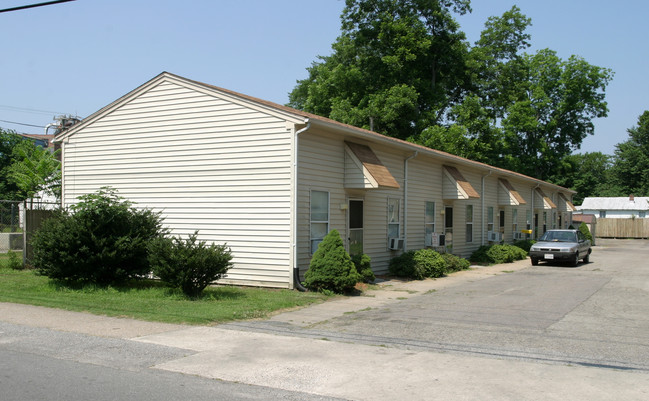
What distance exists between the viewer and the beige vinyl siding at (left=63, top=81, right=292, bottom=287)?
43.8 feet

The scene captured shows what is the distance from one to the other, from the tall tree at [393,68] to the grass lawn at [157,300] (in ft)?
80.5

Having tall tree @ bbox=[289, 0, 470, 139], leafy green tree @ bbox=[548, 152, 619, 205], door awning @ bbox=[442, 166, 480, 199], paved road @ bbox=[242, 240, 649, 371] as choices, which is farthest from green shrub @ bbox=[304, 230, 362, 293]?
leafy green tree @ bbox=[548, 152, 619, 205]

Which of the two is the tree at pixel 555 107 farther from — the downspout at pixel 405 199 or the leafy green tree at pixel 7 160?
the leafy green tree at pixel 7 160

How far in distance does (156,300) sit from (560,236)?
58.1ft

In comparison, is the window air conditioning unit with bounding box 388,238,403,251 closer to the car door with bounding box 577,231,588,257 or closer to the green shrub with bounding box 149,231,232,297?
the green shrub with bounding box 149,231,232,297

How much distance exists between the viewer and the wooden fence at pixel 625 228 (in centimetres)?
5453

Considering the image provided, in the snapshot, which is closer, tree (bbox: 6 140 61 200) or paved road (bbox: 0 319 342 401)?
paved road (bbox: 0 319 342 401)

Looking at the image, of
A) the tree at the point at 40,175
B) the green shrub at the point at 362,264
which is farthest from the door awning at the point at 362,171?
the tree at the point at 40,175

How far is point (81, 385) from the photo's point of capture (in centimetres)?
580

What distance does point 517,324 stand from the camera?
9.55m

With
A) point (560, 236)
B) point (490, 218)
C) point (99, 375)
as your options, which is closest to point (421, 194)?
point (560, 236)

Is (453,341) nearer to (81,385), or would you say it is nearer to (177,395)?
(177,395)

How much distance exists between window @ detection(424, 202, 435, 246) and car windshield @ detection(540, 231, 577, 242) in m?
6.05

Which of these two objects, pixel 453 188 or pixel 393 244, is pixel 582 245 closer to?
pixel 453 188
